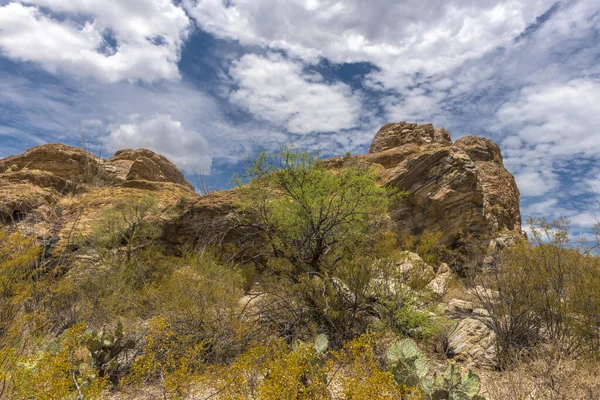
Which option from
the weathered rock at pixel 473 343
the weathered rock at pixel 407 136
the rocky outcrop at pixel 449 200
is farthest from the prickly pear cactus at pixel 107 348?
the weathered rock at pixel 407 136

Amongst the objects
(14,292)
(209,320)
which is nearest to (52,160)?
(14,292)

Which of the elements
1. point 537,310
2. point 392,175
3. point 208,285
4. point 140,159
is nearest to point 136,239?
point 208,285

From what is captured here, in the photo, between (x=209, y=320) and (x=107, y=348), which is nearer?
(x=107, y=348)

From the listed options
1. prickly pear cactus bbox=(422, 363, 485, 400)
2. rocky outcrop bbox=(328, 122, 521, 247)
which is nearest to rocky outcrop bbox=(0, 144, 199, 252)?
prickly pear cactus bbox=(422, 363, 485, 400)

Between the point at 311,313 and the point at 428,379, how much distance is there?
300 centimetres

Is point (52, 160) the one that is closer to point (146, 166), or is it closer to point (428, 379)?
point (146, 166)

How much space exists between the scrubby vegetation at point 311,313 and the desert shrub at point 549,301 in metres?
0.02

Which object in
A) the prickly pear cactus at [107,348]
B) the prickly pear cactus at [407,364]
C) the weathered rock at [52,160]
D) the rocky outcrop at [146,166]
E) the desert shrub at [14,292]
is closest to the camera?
the prickly pear cactus at [407,364]

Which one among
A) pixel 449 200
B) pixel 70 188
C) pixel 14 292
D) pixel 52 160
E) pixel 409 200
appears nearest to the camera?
pixel 14 292

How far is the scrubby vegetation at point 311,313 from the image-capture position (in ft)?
13.1

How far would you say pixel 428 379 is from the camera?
13.3ft

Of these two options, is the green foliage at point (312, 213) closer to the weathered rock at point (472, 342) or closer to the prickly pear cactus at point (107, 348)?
the weathered rock at point (472, 342)

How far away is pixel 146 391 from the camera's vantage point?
4867 mm

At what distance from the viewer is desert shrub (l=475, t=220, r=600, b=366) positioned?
5.71 metres
